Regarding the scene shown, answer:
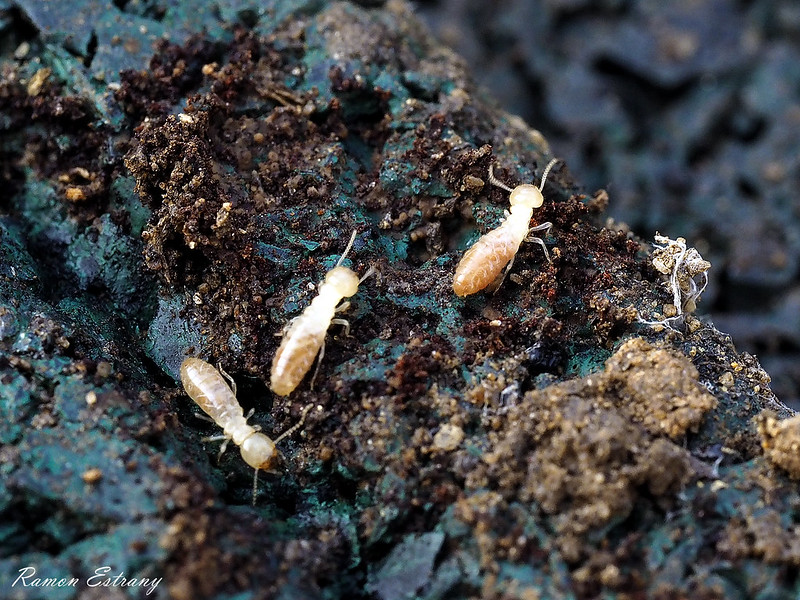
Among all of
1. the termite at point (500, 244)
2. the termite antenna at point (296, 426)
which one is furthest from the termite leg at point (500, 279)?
the termite antenna at point (296, 426)

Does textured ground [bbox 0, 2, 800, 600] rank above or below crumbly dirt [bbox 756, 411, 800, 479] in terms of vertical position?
above

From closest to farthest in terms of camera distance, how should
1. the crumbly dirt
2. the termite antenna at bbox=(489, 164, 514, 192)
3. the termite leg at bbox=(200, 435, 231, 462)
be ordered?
the crumbly dirt, the termite leg at bbox=(200, 435, 231, 462), the termite antenna at bbox=(489, 164, 514, 192)

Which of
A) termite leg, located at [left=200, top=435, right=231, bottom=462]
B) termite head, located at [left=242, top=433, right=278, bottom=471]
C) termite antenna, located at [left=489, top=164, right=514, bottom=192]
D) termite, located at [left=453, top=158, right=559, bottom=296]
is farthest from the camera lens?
termite antenna, located at [left=489, top=164, right=514, bottom=192]

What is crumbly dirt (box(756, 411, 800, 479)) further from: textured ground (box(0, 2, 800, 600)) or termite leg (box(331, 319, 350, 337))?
termite leg (box(331, 319, 350, 337))

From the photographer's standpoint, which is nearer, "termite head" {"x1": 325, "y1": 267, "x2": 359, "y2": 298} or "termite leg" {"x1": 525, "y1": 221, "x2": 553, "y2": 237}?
"termite head" {"x1": 325, "y1": 267, "x2": 359, "y2": 298}

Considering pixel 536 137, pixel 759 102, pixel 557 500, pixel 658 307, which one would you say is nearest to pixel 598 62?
pixel 759 102

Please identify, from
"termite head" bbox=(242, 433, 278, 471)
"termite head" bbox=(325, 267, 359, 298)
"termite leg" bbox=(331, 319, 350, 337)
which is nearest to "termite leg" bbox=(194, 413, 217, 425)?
"termite head" bbox=(242, 433, 278, 471)

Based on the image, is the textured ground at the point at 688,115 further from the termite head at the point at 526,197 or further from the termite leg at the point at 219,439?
the termite leg at the point at 219,439

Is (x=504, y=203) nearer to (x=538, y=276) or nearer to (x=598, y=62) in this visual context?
(x=538, y=276)
